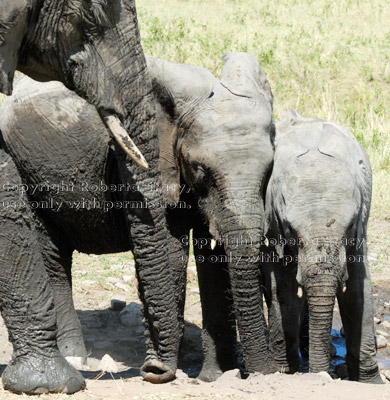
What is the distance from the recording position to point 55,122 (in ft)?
20.0

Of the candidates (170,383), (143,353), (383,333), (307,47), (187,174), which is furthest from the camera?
(307,47)

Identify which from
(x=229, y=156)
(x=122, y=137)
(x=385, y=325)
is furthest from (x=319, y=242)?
(x=385, y=325)

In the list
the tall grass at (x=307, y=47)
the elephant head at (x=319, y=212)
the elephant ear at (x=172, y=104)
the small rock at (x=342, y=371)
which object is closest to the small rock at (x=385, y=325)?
the small rock at (x=342, y=371)

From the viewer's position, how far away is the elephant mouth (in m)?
4.47

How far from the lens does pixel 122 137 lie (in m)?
4.47

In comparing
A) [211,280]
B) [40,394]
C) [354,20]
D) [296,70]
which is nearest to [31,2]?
[40,394]

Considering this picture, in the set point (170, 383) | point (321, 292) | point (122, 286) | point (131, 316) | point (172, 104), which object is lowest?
point (122, 286)

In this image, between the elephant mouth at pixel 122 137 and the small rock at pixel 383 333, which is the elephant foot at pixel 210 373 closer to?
the small rock at pixel 383 333

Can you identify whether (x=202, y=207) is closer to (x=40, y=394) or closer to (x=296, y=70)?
(x=40, y=394)

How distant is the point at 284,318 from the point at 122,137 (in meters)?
2.47

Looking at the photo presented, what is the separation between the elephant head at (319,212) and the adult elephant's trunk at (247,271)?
0.29 meters

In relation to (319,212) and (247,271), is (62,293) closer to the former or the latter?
(247,271)

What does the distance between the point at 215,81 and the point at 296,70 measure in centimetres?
942

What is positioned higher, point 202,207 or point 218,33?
point 202,207
